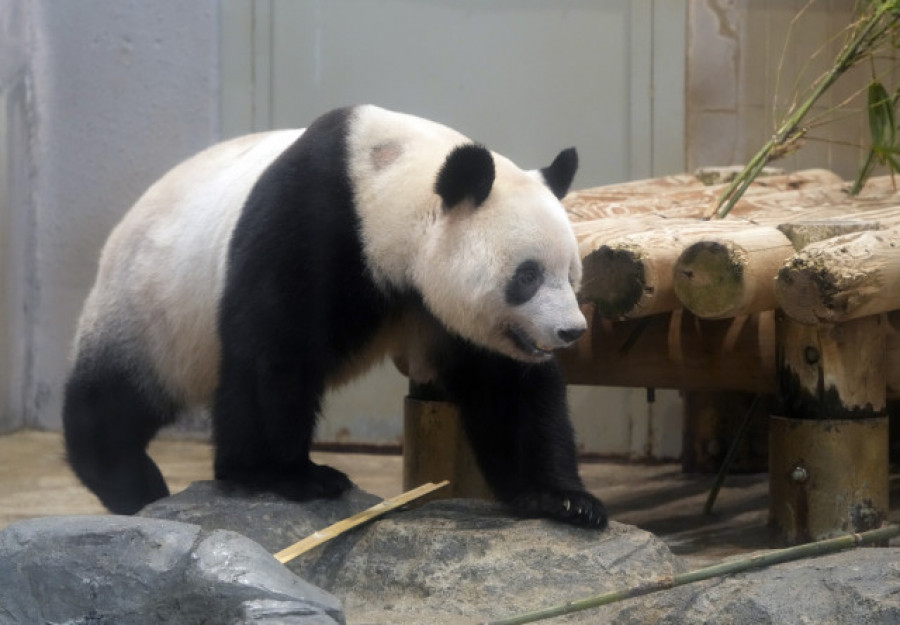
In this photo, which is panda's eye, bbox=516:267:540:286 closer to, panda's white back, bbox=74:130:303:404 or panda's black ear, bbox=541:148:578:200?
panda's black ear, bbox=541:148:578:200

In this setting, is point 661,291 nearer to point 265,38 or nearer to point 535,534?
point 535,534

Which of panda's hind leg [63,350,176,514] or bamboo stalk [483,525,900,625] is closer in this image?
bamboo stalk [483,525,900,625]

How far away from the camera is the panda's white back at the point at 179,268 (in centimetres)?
409

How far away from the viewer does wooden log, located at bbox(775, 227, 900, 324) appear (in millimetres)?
3689

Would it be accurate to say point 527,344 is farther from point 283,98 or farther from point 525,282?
point 283,98

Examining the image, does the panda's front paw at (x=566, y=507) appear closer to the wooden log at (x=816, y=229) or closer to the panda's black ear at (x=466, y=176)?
the panda's black ear at (x=466, y=176)

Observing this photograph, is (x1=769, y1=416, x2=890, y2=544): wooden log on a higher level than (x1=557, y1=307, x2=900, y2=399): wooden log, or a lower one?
lower

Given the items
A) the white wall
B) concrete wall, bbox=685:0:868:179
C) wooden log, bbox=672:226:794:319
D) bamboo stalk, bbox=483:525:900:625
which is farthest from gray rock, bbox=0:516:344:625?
concrete wall, bbox=685:0:868:179

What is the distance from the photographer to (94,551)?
2762 mm

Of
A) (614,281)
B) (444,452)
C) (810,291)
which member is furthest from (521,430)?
(444,452)

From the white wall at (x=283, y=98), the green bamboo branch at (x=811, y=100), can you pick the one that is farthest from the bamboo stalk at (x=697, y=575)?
the white wall at (x=283, y=98)

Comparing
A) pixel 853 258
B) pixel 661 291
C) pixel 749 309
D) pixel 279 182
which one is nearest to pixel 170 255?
pixel 279 182

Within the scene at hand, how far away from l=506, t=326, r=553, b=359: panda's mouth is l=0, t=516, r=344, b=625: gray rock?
1.06 meters

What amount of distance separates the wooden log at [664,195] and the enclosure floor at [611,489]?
1.17 metres
